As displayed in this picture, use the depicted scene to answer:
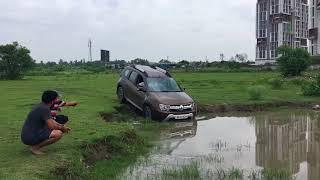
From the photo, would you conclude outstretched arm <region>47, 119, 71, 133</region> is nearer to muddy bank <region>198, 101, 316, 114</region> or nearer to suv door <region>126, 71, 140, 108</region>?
suv door <region>126, 71, 140, 108</region>

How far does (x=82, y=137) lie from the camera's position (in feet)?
38.3

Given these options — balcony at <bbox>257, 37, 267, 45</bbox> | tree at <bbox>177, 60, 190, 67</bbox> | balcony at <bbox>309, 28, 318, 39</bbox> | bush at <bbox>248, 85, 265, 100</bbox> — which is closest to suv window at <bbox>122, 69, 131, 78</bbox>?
bush at <bbox>248, 85, 265, 100</bbox>

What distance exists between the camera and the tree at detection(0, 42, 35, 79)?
156ft

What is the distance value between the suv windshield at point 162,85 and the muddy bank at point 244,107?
2234 millimetres

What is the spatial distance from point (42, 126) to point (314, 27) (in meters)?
68.9

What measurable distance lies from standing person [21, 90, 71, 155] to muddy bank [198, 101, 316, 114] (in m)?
11.2

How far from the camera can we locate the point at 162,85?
18391 mm

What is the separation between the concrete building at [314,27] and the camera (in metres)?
71.6

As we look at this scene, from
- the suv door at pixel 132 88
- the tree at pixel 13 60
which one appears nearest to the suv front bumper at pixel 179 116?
the suv door at pixel 132 88

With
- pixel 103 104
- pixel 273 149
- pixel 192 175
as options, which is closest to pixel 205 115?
pixel 103 104

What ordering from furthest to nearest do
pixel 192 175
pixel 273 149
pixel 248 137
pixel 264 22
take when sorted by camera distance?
pixel 264 22, pixel 248 137, pixel 273 149, pixel 192 175

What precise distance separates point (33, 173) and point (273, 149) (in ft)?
20.8

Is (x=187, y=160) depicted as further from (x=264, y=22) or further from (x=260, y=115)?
(x=264, y=22)

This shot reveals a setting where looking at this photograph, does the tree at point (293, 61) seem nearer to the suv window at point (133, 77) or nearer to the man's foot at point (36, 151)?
the suv window at point (133, 77)
